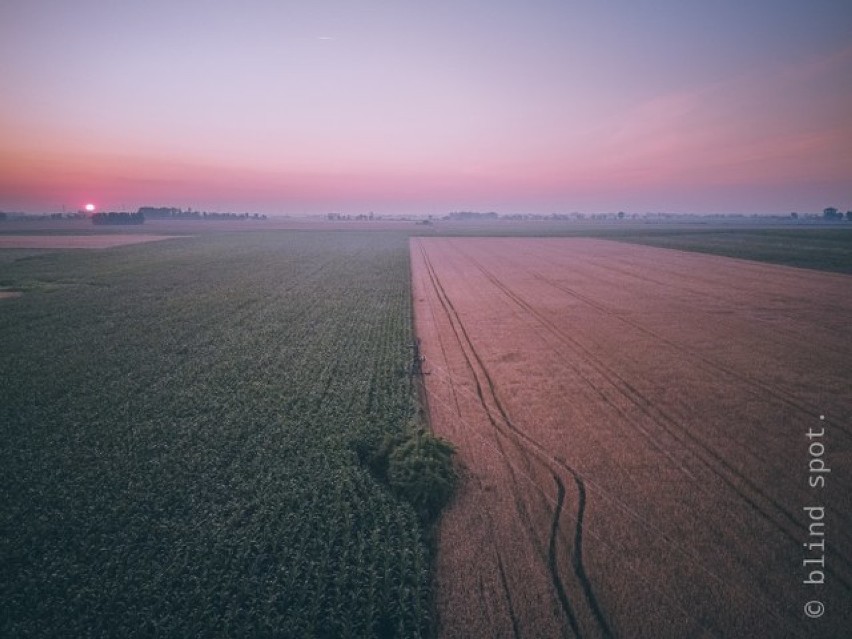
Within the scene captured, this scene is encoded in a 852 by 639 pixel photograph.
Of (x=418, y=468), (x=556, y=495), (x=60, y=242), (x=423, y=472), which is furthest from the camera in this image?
(x=60, y=242)

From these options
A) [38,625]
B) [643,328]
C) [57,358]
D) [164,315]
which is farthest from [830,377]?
[164,315]

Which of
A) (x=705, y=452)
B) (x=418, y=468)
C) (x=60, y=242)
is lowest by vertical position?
(x=705, y=452)

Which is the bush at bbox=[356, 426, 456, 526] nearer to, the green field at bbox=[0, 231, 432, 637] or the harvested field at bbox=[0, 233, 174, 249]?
the green field at bbox=[0, 231, 432, 637]

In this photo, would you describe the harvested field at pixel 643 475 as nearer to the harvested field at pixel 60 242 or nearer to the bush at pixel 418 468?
the bush at pixel 418 468

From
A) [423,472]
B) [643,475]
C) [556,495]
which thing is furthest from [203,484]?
[643,475]

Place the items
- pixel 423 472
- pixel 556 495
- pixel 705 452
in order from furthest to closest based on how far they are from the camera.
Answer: pixel 705 452 < pixel 423 472 < pixel 556 495

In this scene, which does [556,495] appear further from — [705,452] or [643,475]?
[705,452]

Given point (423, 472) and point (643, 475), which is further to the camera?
point (643, 475)

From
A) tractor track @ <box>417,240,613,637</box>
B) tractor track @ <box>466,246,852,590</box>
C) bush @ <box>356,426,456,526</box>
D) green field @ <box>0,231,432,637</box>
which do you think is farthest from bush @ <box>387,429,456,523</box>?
tractor track @ <box>466,246,852,590</box>
